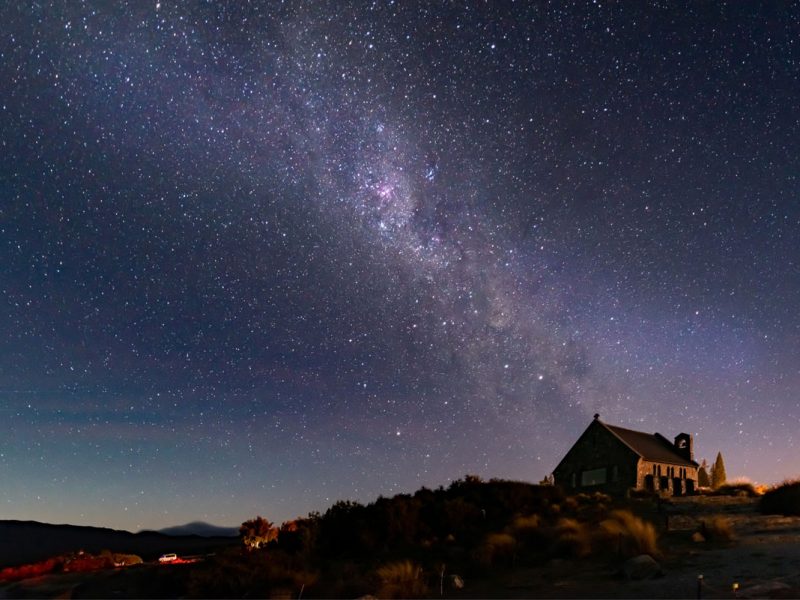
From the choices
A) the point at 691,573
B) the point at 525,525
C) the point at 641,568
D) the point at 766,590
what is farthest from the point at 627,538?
the point at 766,590

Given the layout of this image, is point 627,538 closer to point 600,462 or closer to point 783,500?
point 783,500

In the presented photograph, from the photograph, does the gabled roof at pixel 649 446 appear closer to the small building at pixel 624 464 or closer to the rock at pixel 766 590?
the small building at pixel 624 464

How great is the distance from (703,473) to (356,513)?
150 ft

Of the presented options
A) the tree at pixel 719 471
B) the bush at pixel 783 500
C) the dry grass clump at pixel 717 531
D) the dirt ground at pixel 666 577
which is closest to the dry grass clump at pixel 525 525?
the dirt ground at pixel 666 577

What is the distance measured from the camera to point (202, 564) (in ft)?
71.8

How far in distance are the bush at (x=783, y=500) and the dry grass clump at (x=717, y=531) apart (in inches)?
260

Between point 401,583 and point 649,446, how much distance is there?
3220cm

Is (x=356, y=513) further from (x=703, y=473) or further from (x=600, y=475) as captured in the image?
(x=703, y=473)

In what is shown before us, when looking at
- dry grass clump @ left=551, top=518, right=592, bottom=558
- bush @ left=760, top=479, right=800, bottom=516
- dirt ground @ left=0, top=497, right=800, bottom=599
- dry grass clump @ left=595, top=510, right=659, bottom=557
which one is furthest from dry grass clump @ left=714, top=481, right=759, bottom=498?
dry grass clump @ left=595, top=510, right=659, bottom=557

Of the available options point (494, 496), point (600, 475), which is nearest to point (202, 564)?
point (494, 496)

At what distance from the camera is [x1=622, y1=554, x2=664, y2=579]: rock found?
1441 cm

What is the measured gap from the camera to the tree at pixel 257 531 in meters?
31.3

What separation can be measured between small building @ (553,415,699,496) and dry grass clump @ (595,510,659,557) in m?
22.3

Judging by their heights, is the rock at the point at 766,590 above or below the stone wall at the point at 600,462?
below
